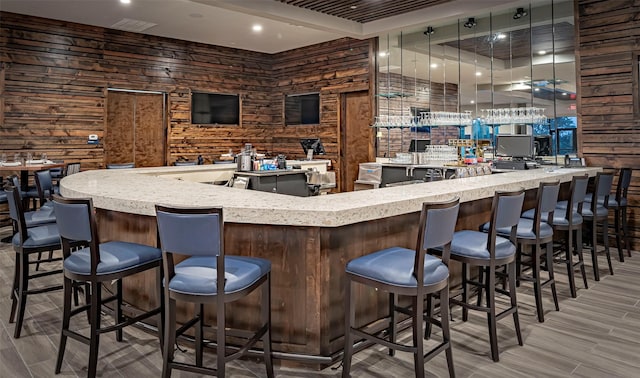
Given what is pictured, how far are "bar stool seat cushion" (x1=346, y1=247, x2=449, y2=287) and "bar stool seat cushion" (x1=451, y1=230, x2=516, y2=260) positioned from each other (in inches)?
19.5

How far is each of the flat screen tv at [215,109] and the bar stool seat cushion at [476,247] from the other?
7300 millimetres

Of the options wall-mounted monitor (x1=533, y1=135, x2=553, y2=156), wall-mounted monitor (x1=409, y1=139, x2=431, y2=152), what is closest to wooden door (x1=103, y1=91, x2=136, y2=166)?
wall-mounted monitor (x1=409, y1=139, x2=431, y2=152)

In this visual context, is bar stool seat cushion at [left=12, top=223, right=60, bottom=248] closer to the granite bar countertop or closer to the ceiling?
the granite bar countertop

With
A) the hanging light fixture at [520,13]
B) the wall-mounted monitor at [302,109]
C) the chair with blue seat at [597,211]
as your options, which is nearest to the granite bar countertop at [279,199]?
the chair with blue seat at [597,211]

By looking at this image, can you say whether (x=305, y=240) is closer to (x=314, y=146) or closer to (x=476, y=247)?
(x=476, y=247)

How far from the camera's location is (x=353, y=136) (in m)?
8.95

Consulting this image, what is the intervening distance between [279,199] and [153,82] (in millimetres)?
6873

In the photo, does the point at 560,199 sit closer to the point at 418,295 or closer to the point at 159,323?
the point at 418,295

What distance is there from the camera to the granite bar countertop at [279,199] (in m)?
2.37

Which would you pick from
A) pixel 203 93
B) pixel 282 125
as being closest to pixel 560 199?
pixel 282 125

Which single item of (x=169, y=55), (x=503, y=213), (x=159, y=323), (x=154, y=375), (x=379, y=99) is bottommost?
(x=154, y=375)

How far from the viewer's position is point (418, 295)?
218 centimetres

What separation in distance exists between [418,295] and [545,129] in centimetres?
514

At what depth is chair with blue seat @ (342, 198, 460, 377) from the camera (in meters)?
2.19
